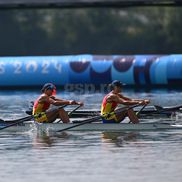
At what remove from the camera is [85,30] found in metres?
83.4

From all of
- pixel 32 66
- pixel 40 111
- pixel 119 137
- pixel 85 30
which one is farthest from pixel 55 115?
pixel 85 30

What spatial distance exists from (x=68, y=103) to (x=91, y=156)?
5.89m

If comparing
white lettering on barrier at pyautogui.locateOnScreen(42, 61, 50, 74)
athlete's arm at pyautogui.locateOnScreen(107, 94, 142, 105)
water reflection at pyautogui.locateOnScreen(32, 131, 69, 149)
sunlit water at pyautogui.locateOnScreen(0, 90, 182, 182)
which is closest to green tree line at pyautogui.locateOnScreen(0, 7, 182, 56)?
white lettering on barrier at pyautogui.locateOnScreen(42, 61, 50, 74)

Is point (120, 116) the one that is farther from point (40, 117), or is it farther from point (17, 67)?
point (17, 67)

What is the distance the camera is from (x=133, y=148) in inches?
1009

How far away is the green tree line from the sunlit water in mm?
50280

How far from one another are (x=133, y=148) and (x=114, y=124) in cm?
418

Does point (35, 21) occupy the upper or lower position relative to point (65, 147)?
upper

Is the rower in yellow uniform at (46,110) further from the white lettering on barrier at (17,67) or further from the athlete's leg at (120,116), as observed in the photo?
the white lettering on barrier at (17,67)

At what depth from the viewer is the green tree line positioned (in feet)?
263

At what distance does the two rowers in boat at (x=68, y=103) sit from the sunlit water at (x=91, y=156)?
73cm

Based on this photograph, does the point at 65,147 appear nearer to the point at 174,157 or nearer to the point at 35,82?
the point at 174,157

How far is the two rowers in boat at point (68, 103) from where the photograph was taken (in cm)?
3012

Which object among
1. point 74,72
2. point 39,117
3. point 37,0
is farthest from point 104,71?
point 39,117
